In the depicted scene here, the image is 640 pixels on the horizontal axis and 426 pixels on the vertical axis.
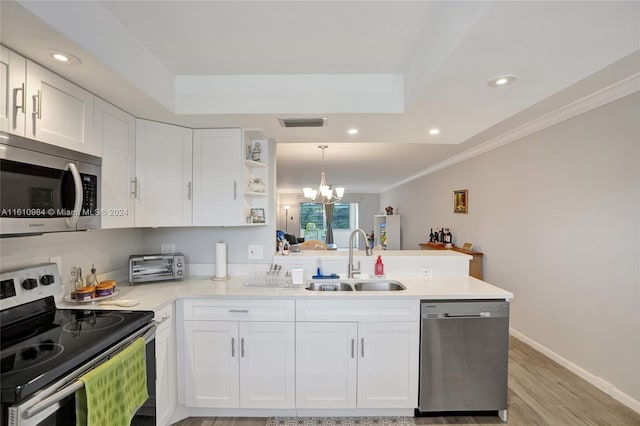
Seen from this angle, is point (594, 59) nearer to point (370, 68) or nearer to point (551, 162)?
point (370, 68)

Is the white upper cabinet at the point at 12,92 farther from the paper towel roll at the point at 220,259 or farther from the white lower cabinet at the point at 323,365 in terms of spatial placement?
the white lower cabinet at the point at 323,365

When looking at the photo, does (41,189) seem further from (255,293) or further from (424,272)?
(424,272)

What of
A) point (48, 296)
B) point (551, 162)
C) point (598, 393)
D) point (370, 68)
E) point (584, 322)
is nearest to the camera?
point (48, 296)

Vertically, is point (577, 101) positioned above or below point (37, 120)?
above

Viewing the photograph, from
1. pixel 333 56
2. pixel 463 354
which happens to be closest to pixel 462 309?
pixel 463 354

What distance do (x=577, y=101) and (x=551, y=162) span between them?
2.06 feet

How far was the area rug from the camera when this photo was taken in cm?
201

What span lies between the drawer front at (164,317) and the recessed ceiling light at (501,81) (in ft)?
7.73

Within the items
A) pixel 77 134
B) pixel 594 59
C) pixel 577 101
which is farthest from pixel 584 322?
pixel 77 134

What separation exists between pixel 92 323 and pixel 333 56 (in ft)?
6.62

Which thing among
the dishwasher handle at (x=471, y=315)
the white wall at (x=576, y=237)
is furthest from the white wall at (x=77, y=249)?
the white wall at (x=576, y=237)

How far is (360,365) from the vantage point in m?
2.02

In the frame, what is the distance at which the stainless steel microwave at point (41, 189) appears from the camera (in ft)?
3.92

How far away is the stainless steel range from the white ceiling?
1.16 meters
